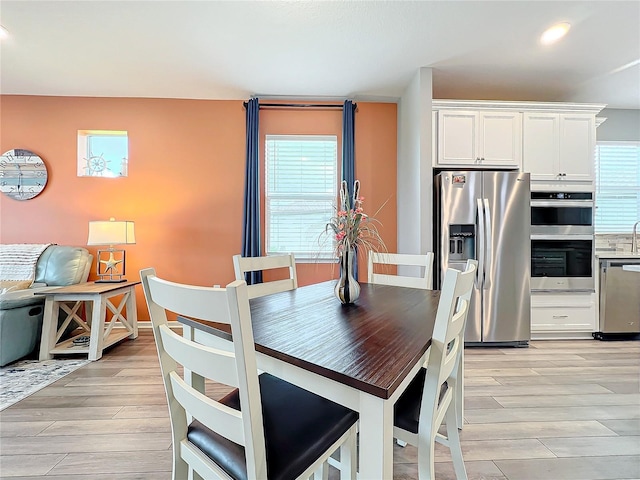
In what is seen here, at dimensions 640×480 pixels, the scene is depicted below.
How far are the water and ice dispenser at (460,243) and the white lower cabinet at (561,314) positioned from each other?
0.85 meters

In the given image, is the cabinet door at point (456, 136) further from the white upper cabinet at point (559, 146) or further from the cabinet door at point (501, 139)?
the white upper cabinet at point (559, 146)

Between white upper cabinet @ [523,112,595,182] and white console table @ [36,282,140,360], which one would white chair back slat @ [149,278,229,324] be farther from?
white upper cabinet @ [523,112,595,182]

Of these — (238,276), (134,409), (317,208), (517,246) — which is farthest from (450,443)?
(317,208)

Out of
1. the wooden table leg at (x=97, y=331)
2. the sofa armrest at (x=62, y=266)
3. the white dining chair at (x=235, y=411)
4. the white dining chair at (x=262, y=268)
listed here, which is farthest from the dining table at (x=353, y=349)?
the sofa armrest at (x=62, y=266)

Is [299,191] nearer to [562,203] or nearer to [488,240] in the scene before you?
[488,240]

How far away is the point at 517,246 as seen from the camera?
2879 mm

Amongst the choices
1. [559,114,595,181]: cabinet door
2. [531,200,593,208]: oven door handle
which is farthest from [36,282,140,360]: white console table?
[559,114,595,181]: cabinet door

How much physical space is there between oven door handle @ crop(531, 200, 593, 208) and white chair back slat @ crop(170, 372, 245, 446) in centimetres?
339

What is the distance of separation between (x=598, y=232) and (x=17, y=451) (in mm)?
5613

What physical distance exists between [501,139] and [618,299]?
206 cm

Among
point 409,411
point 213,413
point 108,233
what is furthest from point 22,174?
point 409,411

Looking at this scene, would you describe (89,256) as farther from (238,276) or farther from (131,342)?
(238,276)

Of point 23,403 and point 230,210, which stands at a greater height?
point 230,210

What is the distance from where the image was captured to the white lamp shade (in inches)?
115
